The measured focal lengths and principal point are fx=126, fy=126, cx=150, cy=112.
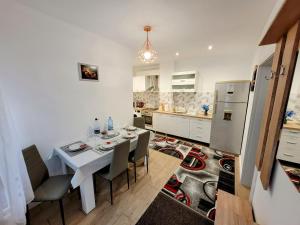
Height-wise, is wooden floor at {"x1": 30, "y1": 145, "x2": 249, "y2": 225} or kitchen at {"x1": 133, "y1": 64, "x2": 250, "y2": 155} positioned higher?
kitchen at {"x1": 133, "y1": 64, "x2": 250, "y2": 155}

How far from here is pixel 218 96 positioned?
3.07 metres

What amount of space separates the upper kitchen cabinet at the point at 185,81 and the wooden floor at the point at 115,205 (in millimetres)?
2549

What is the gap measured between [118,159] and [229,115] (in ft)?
8.99

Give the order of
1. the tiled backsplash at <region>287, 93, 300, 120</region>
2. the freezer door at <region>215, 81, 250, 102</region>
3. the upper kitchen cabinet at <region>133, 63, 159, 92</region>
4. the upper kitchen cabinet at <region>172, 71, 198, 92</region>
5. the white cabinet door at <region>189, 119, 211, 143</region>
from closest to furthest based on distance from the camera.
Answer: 1. the tiled backsplash at <region>287, 93, 300, 120</region>
2. the freezer door at <region>215, 81, 250, 102</region>
3. the white cabinet door at <region>189, 119, 211, 143</region>
4. the upper kitchen cabinet at <region>172, 71, 198, 92</region>
5. the upper kitchen cabinet at <region>133, 63, 159, 92</region>

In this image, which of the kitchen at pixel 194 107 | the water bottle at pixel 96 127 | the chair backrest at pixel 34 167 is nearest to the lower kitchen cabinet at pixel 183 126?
the kitchen at pixel 194 107

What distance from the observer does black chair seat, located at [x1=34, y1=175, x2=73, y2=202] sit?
136 centimetres

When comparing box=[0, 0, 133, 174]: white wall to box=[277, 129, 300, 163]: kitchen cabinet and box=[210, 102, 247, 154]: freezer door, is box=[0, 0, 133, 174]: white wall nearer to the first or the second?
box=[277, 129, 300, 163]: kitchen cabinet

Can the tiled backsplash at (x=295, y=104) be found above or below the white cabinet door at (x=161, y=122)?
above

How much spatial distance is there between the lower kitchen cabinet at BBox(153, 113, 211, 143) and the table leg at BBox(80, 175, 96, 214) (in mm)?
2880

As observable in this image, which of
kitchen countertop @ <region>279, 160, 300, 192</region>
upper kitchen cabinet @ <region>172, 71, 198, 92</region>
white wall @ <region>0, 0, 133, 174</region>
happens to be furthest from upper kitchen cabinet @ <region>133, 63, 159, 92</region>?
kitchen countertop @ <region>279, 160, 300, 192</region>

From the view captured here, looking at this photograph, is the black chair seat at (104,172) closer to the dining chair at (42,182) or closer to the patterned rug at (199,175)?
the dining chair at (42,182)

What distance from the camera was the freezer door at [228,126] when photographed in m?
2.93

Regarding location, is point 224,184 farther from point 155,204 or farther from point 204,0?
point 204,0

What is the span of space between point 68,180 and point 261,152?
2.13 metres
